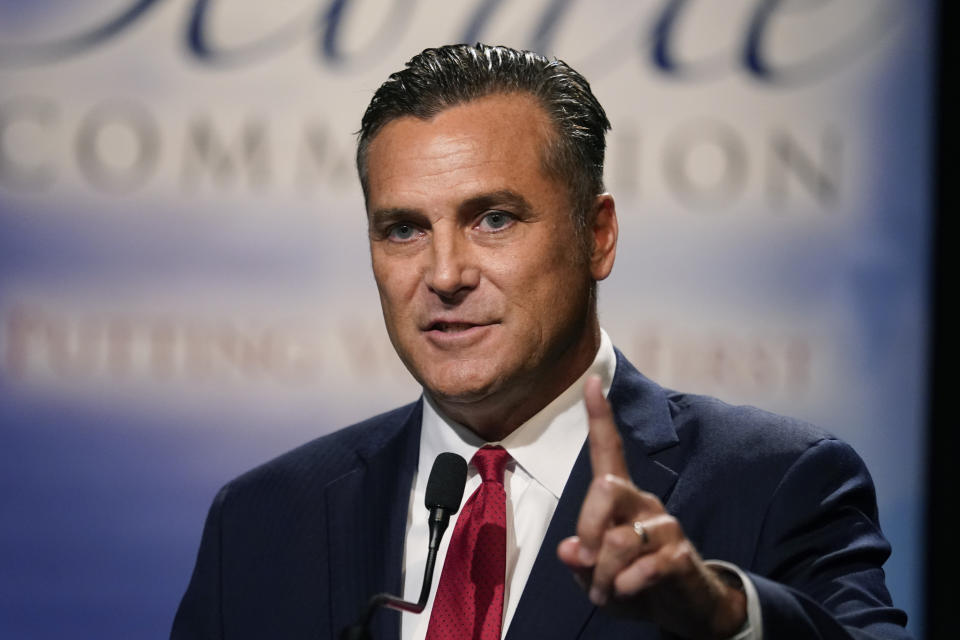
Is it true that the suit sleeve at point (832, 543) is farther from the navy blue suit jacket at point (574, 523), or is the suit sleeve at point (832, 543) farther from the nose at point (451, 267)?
the nose at point (451, 267)

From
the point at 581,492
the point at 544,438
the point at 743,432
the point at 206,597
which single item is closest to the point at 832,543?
the point at 743,432

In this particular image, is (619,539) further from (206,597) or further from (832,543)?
(206,597)

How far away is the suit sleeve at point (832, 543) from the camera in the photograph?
180cm

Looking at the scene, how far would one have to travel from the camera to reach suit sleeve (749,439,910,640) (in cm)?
180

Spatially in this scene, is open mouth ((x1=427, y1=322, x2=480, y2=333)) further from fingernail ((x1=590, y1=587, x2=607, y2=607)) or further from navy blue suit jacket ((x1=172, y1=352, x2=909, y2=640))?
fingernail ((x1=590, y1=587, x2=607, y2=607))

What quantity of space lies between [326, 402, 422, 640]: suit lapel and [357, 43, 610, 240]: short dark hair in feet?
1.61

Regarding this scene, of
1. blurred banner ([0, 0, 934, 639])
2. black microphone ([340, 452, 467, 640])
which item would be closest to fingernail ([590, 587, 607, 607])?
black microphone ([340, 452, 467, 640])

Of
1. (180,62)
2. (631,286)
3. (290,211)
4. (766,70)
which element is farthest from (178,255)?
(766,70)

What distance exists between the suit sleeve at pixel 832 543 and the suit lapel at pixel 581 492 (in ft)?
0.62

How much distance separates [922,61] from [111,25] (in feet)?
7.12

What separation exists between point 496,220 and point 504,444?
0.39m

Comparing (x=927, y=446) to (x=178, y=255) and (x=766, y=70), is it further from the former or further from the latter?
(x=178, y=255)

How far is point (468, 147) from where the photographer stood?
205 centimetres

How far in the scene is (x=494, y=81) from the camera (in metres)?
2.13
